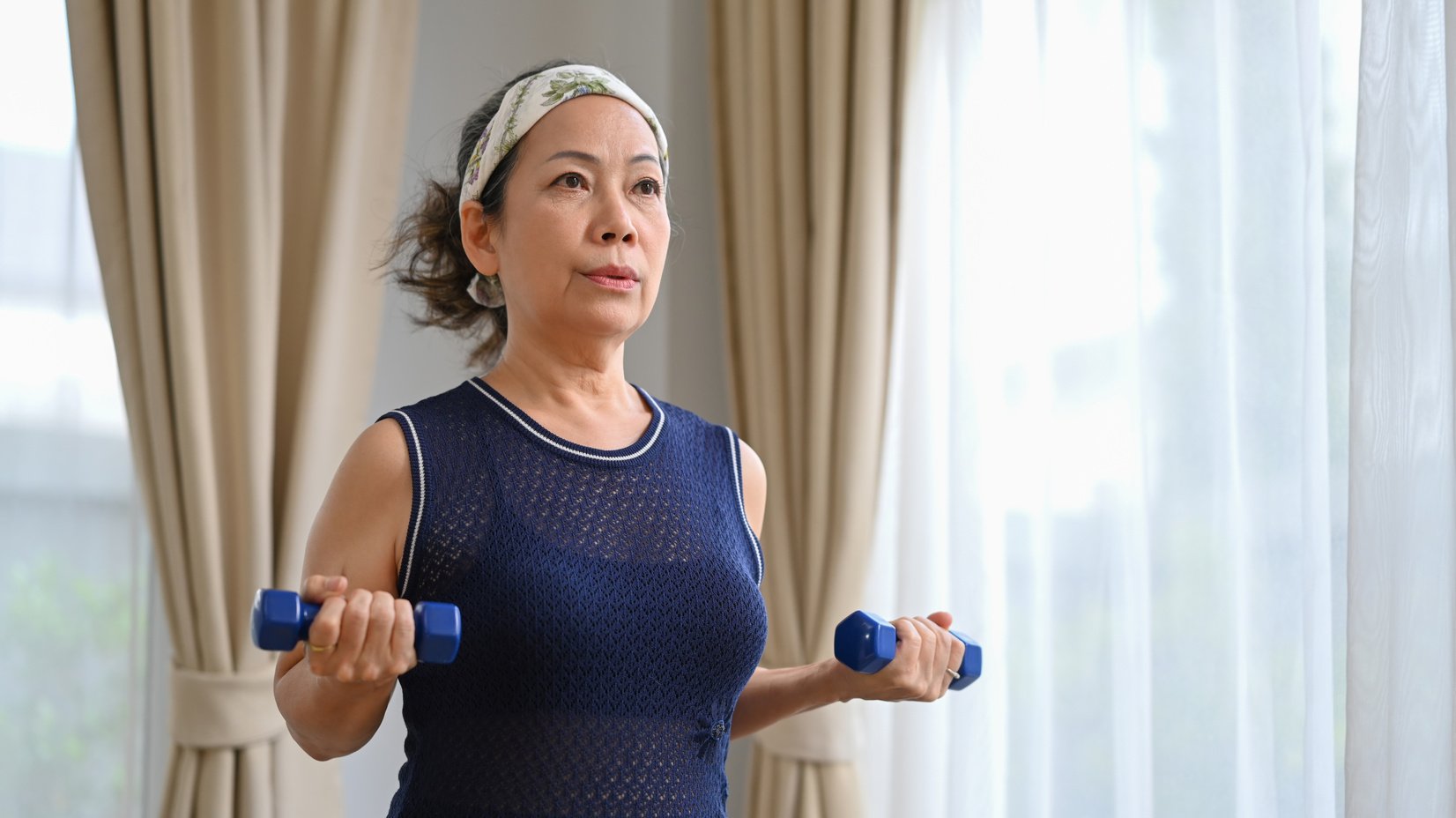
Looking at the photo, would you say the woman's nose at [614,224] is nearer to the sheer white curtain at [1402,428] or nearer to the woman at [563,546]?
the woman at [563,546]

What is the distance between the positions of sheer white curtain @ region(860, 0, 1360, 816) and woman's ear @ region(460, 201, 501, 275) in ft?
3.65

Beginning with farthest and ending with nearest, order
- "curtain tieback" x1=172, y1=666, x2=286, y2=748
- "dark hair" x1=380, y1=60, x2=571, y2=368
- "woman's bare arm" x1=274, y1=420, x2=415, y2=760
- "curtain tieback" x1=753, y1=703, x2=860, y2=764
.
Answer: "curtain tieback" x1=753, y1=703, x2=860, y2=764 < "curtain tieback" x1=172, y1=666, x2=286, y2=748 < "dark hair" x1=380, y1=60, x2=571, y2=368 < "woman's bare arm" x1=274, y1=420, x2=415, y2=760

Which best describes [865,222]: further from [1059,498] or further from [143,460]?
[143,460]

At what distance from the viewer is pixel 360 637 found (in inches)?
38.0

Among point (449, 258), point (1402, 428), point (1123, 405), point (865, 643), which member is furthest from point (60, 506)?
point (1402, 428)

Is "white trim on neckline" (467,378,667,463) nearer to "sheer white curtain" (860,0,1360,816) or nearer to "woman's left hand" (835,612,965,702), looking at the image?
"woman's left hand" (835,612,965,702)

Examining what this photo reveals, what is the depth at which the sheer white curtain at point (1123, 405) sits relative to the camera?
1.83m

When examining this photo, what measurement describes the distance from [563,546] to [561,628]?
76mm

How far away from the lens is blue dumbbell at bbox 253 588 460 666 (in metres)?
0.94

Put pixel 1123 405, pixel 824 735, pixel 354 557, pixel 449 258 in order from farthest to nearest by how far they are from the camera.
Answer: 1. pixel 824 735
2. pixel 1123 405
3. pixel 449 258
4. pixel 354 557

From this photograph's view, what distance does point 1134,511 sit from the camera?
2070 mm

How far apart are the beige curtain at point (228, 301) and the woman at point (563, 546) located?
3.47 ft

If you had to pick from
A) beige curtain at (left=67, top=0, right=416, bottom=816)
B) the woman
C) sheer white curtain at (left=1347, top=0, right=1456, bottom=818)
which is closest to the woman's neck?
the woman

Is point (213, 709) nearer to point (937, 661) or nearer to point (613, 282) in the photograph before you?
point (613, 282)
